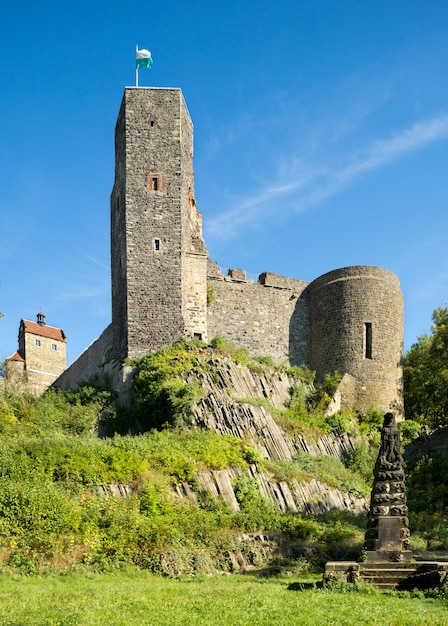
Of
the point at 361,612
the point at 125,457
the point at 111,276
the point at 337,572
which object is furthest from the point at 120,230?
the point at 361,612

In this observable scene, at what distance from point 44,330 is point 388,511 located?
143 ft

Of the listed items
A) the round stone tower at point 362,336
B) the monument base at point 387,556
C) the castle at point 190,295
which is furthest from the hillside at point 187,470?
the monument base at point 387,556

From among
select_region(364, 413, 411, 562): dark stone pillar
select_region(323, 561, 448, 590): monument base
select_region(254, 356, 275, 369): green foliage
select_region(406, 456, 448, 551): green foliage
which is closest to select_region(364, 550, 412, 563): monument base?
select_region(364, 413, 411, 562): dark stone pillar

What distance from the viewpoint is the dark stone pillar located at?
48.3 feet

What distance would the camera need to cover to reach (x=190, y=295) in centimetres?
3114

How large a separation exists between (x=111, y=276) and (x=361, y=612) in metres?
23.8

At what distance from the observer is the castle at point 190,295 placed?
A: 100.0 feet

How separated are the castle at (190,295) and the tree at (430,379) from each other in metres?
1.40

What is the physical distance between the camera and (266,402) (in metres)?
28.6

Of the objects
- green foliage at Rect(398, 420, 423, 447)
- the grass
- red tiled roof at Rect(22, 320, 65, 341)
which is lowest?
the grass

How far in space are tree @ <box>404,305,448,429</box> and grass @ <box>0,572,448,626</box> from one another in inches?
780

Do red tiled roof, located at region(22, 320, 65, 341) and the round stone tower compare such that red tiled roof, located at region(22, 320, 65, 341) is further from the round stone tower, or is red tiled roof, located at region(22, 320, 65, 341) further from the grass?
the grass

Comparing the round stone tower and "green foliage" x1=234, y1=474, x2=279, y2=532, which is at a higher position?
the round stone tower

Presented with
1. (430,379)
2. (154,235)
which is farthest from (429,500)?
(154,235)
